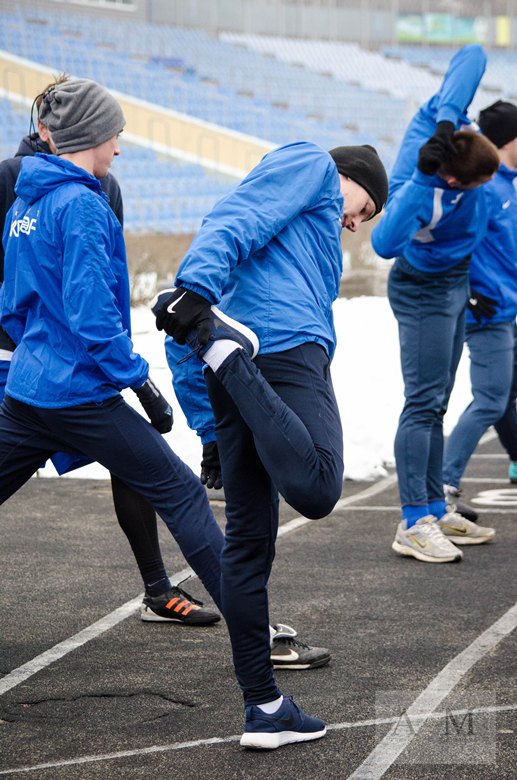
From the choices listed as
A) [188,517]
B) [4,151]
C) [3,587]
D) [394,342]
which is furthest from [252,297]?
[4,151]

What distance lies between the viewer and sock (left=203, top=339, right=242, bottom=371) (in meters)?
3.10

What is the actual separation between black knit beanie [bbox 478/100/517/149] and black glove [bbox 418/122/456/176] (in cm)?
113

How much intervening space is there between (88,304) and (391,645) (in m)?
1.68

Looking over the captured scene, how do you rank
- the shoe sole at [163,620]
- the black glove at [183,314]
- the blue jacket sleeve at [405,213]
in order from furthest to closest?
1. the blue jacket sleeve at [405,213]
2. the shoe sole at [163,620]
3. the black glove at [183,314]

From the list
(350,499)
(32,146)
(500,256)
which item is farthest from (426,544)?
(32,146)

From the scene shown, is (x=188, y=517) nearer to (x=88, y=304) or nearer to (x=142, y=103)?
(x=88, y=304)

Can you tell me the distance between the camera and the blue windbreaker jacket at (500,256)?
6.41 m

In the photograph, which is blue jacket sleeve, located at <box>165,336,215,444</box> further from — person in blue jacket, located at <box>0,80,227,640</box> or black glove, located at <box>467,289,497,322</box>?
black glove, located at <box>467,289,497,322</box>

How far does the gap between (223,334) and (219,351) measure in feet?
0.16

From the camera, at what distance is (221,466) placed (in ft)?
11.2

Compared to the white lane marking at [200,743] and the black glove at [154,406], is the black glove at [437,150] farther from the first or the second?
the white lane marking at [200,743]

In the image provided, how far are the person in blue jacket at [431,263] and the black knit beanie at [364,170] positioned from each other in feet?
5.15

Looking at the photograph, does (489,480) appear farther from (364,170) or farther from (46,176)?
(46,176)

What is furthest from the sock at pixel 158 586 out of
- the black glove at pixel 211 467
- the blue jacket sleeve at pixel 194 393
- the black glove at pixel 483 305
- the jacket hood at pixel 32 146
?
the black glove at pixel 483 305
